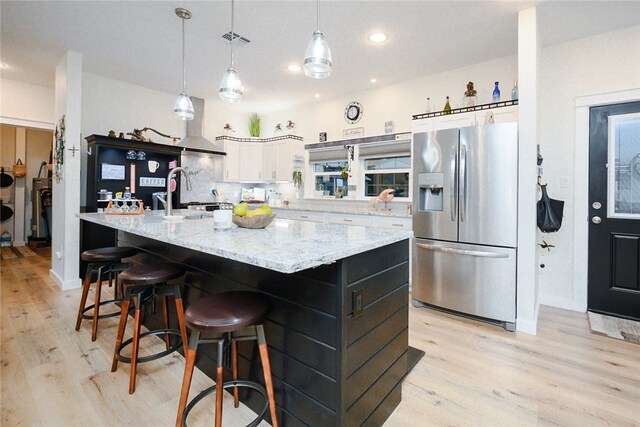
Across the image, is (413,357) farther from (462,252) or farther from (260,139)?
(260,139)

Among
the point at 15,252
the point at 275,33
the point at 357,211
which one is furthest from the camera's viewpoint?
the point at 15,252

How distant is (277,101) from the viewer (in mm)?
5449

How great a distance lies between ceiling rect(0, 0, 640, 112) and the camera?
8.84ft

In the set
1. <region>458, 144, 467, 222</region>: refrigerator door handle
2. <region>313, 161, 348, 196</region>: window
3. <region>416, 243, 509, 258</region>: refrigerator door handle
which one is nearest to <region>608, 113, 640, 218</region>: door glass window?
<region>416, 243, 509, 258</region>: refrigerator door handle

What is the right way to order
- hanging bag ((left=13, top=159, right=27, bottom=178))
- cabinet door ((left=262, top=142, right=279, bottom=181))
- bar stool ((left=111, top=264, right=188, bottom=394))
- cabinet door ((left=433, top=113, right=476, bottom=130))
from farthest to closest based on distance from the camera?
hanging bag ((left=13, top=159, right=27, bottom=178)) → cabinet door ((left=262, top=142, right=279, bottom=181)) → cabinet door ((left=433, top=113, right=476, bottom=130)) → bar stool ((left=111, top=264, right=188, bottom=394))

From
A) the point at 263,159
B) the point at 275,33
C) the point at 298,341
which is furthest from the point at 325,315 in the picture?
the point at 263,159

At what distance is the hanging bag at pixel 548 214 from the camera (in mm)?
2764

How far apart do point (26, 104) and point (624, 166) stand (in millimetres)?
7282

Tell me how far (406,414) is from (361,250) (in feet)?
3.38

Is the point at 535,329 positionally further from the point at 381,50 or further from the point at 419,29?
the point at 381,50

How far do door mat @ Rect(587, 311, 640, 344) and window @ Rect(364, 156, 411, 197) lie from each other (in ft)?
7.85

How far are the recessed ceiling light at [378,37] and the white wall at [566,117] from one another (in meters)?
1.66

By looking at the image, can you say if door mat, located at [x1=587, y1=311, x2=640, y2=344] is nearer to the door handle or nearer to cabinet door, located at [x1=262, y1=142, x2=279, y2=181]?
the door handle

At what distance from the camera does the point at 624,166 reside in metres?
2.94
